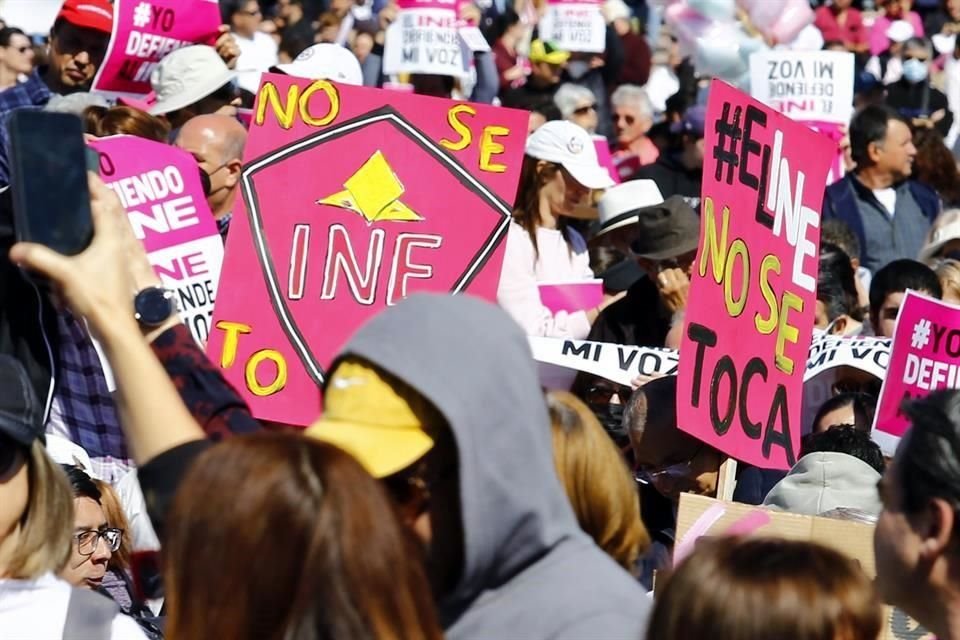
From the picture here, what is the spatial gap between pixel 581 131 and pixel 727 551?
5362 millimetres

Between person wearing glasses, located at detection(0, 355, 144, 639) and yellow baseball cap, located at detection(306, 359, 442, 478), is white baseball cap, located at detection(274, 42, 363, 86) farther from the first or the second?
yellow baseball cap, located at detection(306, 359, 442, 478)

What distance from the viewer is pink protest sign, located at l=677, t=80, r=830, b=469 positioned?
479 centimetres

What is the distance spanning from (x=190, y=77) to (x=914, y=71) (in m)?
7.80

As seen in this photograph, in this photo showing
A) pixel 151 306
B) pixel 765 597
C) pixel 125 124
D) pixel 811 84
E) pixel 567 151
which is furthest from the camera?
pixel 811 84

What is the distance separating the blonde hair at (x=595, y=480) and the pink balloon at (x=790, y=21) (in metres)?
11.0

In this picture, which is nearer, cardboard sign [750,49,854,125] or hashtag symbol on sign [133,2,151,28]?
hashtag symbol on sign [133,2,151,28]

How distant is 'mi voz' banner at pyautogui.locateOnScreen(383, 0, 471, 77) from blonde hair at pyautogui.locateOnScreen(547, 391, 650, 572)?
28.1 feet

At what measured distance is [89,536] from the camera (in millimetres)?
4141

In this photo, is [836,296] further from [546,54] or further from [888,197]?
[546,54]

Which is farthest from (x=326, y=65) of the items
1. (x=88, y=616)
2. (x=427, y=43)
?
(x=88, y=616)

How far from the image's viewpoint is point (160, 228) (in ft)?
17.9

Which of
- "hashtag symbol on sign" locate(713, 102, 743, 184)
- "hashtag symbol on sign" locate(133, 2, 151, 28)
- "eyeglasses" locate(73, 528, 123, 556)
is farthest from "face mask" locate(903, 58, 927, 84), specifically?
"eyeglasses" locate(73, 528, 123, 556)

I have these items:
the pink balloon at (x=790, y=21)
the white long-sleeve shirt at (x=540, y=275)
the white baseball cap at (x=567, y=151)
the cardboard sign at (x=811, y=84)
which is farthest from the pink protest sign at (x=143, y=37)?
the pink balloon at (x=790, y=21)

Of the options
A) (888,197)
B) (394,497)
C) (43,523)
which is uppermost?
(394,497)
